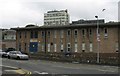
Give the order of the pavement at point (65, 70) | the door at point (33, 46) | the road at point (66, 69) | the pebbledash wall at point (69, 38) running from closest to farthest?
the pavement at point (65, 70) → the road at point (66, 69) → the pebbledash wall at point (69, 38) → the door at point (33, 46)

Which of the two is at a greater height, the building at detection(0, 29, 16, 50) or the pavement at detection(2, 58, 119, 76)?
the building at detection(0, 29, 16, 50)

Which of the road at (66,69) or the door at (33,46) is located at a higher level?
the door at (33,46)

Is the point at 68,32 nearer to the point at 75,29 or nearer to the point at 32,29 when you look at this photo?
the point at 75,29

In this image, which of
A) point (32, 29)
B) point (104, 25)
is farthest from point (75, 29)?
point (32, 29)

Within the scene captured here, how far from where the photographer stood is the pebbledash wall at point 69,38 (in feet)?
219

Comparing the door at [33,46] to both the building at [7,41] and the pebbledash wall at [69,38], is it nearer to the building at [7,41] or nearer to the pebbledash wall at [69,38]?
the pebbledash wall at [69,38]

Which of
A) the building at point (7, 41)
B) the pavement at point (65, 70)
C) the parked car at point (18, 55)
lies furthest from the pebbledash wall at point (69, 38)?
the pavement at point (65, 70)

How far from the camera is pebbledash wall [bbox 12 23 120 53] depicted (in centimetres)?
6669

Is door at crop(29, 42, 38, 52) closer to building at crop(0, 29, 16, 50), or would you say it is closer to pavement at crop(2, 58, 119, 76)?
Answer: building at crop(0, 29, 16, 50)

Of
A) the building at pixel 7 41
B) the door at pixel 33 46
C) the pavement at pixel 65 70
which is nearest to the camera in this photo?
the pavement at pixel 65 70

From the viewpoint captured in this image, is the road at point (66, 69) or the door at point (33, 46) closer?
the road at point (66, 69)

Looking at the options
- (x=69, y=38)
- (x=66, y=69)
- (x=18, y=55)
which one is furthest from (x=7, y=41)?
(x=66, y=69)

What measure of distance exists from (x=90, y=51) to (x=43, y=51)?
495 inches

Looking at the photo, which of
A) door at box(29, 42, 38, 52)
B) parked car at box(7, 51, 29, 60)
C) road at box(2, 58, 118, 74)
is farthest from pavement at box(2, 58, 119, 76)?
door at box(29, 42, 38, 52)
